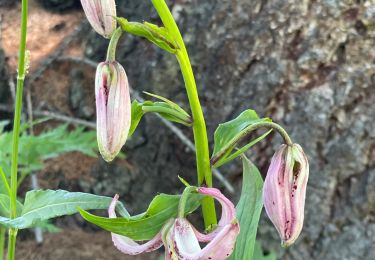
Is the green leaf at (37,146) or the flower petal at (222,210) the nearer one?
the flower petal at (222,210)

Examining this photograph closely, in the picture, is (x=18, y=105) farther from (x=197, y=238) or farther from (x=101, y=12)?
(x=197, y=238)

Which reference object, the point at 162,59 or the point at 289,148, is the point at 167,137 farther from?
the point at 289,148

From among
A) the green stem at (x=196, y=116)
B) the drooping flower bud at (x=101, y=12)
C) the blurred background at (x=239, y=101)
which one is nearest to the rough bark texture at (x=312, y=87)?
the blurred background at (x=239, y=101)

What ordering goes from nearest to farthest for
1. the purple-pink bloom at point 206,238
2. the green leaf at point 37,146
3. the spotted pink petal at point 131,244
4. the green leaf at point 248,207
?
the purple-pink bloom at point 206,238, the spotted pink petal at point 131,244, the green leaf at point 248,207, the green leaf at point 37,146

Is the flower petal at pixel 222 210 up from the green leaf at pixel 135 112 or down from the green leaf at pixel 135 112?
down

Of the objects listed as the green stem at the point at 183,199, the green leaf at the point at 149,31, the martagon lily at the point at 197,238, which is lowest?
the martagon lily at the point at 197,238

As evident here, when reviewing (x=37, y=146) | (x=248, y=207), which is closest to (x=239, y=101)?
(x=37, y=146)

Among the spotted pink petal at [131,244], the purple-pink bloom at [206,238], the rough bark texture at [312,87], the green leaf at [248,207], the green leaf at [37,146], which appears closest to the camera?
the purple-pink bloom at [206,238]

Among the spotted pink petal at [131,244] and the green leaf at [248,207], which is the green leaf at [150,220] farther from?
the green leaf at [248,207]
